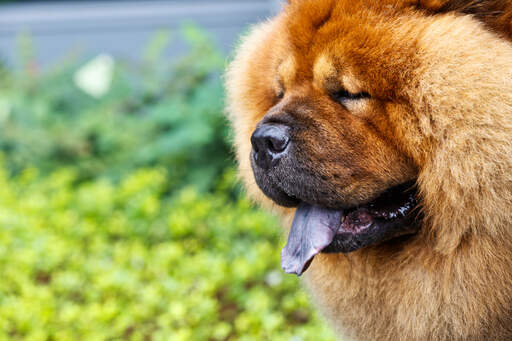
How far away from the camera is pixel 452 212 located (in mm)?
1712

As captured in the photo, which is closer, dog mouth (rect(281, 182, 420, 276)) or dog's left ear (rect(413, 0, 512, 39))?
dog's left ear (rect(413, 0, 512, 39))

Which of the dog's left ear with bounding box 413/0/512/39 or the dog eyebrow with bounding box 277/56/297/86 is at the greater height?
the dog's left ear with bounding box 413/0/512/39

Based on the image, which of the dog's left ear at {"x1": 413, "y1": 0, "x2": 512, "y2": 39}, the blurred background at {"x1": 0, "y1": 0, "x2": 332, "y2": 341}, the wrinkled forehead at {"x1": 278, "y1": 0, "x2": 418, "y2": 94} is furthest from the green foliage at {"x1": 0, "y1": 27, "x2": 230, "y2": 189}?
the dog's left ear at {"x1": 413, "y1": 0, "x2": 512, "y2": 39}

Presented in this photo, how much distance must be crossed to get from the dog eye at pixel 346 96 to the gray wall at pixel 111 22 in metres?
6.11

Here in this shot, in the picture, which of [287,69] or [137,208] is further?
[137,208]

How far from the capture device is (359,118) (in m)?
1.84

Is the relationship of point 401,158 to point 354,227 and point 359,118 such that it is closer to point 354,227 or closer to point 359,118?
point 359,118

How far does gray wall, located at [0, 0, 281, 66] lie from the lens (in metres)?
7.89

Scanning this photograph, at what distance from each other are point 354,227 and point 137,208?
3041 mm

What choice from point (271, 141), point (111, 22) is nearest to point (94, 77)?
point (111, 22)

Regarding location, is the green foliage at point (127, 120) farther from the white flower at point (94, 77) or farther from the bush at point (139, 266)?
the bush at point (139, 266)

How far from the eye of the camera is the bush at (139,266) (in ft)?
10.8

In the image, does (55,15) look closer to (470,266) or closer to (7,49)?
(7,49)

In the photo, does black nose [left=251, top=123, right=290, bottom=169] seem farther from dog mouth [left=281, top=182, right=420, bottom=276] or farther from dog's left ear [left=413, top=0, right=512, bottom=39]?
dog's left ear [left=413, top=0, right=512, bottom=39]
